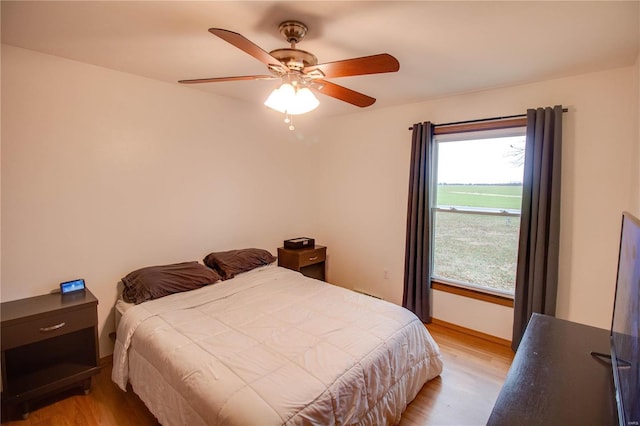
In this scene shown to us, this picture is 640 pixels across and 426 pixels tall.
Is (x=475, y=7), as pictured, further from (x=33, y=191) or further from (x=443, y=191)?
(x=33, y=191)

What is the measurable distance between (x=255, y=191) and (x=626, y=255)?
308 cm

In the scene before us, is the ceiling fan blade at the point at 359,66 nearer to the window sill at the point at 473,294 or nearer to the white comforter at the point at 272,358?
the white comforter at the point at 272,358

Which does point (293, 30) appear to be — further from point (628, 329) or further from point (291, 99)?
point (628, 329)

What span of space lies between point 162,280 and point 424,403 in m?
2.18

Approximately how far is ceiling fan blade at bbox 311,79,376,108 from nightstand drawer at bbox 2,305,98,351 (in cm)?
217

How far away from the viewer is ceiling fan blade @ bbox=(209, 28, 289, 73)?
1.31 m

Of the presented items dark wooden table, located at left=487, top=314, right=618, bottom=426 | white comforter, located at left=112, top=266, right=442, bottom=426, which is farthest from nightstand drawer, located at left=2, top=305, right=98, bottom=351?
dark wooden table, located at left=487, top=314, right=618, bottom=426

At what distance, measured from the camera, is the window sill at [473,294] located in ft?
9.43

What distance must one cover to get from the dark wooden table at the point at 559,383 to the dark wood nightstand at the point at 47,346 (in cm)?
246

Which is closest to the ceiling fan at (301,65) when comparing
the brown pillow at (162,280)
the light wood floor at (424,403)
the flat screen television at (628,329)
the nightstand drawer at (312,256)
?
the flat screen television at (628,329)

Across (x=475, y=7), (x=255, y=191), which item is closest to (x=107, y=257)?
(x=255, y=191)

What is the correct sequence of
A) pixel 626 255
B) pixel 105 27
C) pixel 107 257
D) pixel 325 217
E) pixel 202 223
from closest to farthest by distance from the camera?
pixel 626 255
pixel 105 27
pixel 107 257
pixel 202 223
pixel 325 217

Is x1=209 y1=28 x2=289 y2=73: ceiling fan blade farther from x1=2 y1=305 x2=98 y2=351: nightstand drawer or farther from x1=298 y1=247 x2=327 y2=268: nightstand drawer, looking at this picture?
x1=298 y1=247 x2=327 y2=268: nightstand drawer

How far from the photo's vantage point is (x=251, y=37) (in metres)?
1.87
